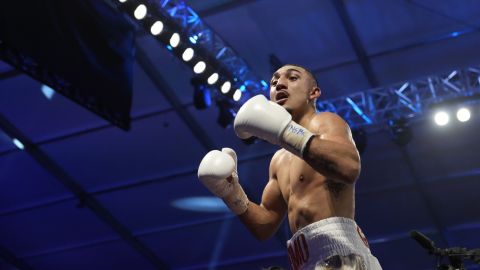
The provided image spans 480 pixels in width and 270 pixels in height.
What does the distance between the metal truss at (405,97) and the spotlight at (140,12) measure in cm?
208

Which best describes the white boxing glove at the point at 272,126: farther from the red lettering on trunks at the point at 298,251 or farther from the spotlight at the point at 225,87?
the spotlight at the point at 225,87

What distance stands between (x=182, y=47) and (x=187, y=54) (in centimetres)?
9

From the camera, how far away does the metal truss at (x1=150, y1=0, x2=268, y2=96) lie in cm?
562

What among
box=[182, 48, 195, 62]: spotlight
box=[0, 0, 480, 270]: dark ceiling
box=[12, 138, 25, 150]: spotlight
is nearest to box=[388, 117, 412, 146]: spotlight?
box=[0, 0, 480, 270]: dark ceiling

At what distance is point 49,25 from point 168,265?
5399 millimetres

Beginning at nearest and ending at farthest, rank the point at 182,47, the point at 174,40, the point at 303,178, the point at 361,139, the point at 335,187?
1. the point at 335,187
2. the point at 303,178
3. the point at 174,40
4. the point at 182,47
5. the point at 361,139

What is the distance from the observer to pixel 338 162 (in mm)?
1934

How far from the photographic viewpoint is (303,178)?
2246mm

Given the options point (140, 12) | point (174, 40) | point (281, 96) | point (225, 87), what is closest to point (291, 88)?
point (281, 96)

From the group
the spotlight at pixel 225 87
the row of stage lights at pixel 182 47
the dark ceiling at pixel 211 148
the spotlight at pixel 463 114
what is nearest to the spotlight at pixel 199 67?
the row of stage lights at pixel 182 47

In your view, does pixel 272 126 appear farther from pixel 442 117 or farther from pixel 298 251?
pixel 442 117

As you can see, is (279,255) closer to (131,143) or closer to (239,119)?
(131,143)

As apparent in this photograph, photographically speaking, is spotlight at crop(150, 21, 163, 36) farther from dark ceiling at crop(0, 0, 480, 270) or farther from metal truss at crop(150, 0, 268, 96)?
dark ceiling at crop(0, 0, 480, 270)

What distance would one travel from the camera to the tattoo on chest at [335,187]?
2131 mm
